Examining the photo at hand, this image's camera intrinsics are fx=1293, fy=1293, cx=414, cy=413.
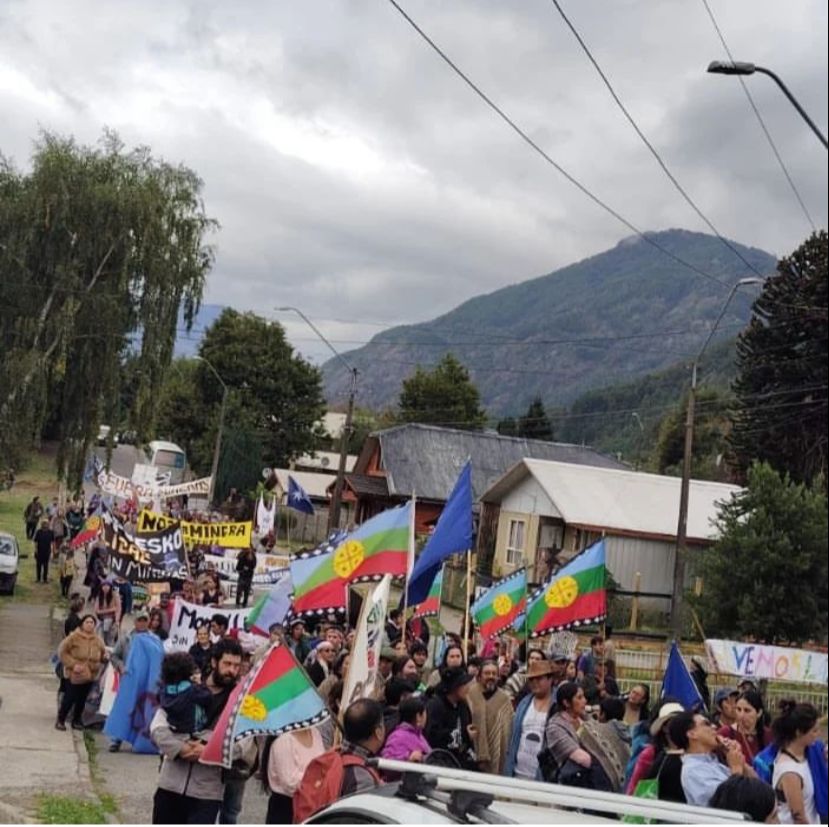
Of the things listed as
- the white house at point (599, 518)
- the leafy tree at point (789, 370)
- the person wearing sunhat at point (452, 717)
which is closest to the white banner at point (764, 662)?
the person wearing sunhat at point (452, 717)

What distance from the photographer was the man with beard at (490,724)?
8.97m

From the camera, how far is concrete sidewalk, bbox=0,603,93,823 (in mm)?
10867

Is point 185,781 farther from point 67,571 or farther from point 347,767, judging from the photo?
point 67,571

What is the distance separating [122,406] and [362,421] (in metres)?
73.9

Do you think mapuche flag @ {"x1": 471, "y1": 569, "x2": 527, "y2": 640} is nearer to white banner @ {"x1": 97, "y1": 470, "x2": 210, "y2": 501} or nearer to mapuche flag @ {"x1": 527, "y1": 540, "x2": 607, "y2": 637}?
mapuche flag @ {"x1": 527, "y1": 540, "x2": 607, "y2": 637}

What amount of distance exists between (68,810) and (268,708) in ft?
12.4

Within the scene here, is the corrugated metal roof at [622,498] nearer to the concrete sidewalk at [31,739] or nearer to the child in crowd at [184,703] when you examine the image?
the concrete sidewalk at [31,739]

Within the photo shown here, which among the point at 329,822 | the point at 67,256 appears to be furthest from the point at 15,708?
the point at 67,256

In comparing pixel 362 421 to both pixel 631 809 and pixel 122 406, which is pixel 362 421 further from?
pixel 631 809

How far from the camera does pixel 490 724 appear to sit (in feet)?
30.0

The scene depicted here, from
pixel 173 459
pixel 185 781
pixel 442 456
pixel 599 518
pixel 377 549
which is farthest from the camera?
pixel 173 459

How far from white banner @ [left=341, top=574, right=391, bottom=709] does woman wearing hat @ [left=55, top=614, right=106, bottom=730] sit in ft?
16.9

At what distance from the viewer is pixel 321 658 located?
11133mm

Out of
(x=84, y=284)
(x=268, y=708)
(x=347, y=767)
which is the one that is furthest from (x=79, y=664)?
(x=84, y=284)
